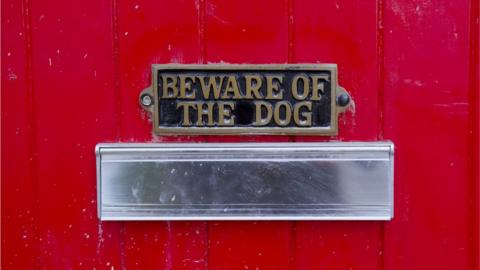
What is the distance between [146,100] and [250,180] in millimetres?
207

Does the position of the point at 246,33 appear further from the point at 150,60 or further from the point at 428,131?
the point at 428,131

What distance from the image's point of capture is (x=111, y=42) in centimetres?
99

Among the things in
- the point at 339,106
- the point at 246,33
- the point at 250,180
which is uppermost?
the point at 246,33

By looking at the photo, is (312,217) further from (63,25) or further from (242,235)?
(63,25)

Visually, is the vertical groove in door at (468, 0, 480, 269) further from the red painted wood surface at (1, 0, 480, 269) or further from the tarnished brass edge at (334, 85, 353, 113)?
the tarnished brass edge at (334, 85, 353, 113)

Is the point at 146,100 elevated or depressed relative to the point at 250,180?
elevated

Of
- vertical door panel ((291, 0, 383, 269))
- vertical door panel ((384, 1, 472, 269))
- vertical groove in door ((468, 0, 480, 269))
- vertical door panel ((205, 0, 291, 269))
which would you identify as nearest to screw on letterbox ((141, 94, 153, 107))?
vertical door panel ((205, 0, 291, 269))

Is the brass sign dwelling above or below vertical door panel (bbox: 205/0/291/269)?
below

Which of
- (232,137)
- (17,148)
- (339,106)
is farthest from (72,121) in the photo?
(339,106)

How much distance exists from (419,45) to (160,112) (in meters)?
0.42

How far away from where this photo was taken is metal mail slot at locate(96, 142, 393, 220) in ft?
3.14

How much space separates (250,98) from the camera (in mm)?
980

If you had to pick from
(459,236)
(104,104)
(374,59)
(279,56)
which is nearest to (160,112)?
(104,104)

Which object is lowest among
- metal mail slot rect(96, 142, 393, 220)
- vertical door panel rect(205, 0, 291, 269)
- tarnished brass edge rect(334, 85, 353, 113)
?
metal mail slot rect(96, 142, 393, 220)
